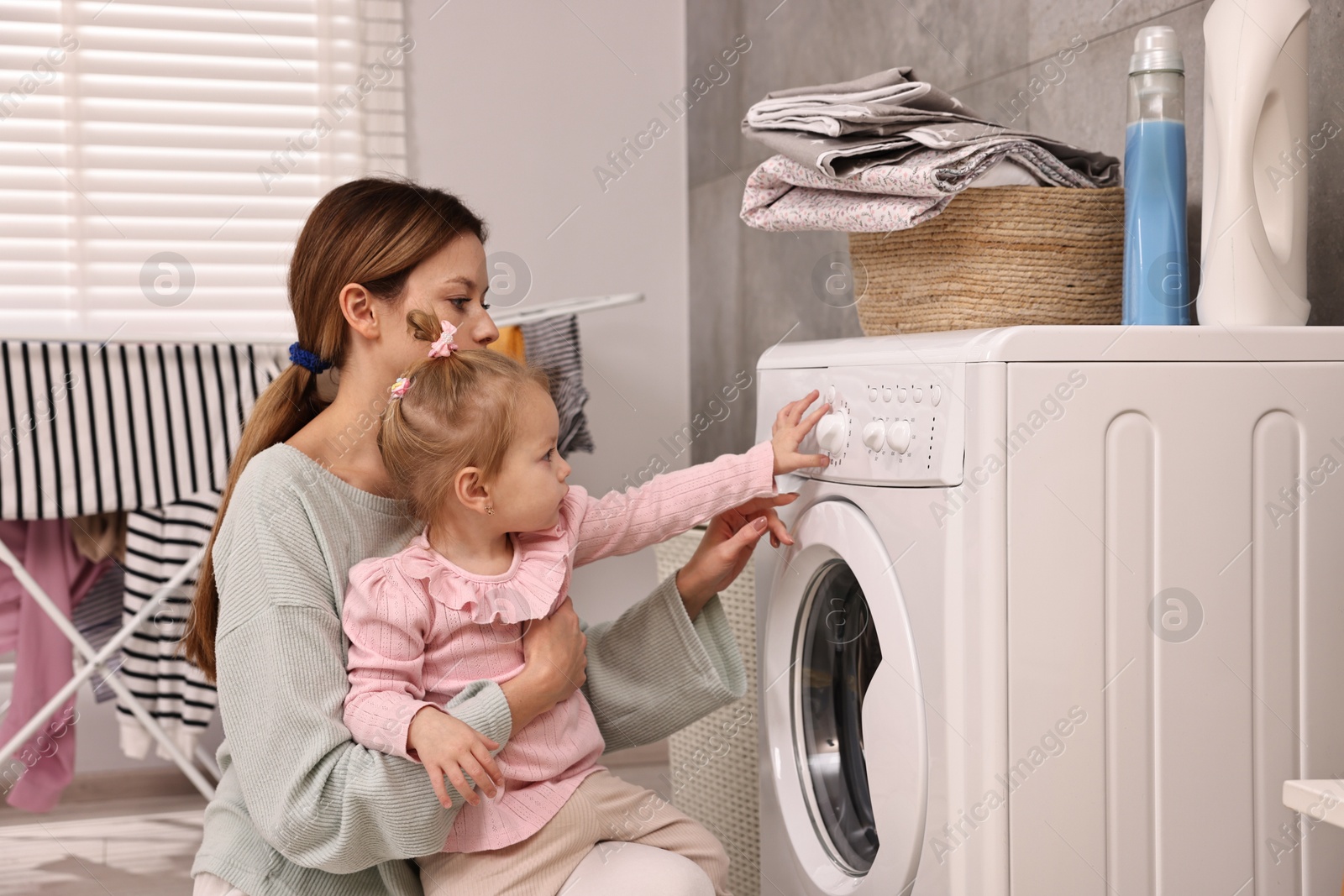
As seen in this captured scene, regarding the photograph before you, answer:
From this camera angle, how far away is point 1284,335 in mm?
1104

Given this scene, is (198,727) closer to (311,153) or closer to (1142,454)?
(311,153)

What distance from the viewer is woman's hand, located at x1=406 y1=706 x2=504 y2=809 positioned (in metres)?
1.02

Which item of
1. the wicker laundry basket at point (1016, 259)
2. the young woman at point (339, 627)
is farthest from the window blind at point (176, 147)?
the wicker laundry basket at point (1016, 259)

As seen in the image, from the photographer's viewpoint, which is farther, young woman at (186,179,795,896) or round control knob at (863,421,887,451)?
round control knob at (863,421,887,451)

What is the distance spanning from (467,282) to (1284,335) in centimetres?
82

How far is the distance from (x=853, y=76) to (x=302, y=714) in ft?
5.79

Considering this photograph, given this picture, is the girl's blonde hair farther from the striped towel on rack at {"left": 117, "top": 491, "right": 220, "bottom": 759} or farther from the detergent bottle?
the striped towel on rack at {"left": 117, "top": 491, "right": 220, "bottom": 759}

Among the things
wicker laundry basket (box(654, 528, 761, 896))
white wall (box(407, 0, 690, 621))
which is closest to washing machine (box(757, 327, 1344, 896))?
wicker laundry basket (box(654, 528, 761, 896))

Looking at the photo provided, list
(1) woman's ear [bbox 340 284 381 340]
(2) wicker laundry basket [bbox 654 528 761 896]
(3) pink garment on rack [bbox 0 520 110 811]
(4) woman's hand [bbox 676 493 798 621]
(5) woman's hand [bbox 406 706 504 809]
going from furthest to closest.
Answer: (3) pink garment on rack [bbox 0 520 110 811] → (2) wicker laundry basket [bbox 654 528 761 896] → (4) woman's hand [bbox 676 493 798 621] → (1) woman's ear [bbox 340 284 381 340] → (5) woman's hand [bbox 406 706 504 809]

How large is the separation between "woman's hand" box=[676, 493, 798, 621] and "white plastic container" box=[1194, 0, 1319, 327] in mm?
503

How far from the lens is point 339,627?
3.66ft

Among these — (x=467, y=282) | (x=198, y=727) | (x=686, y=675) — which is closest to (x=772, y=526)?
(x=686, y=675)

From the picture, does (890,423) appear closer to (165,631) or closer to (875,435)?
(875,435)

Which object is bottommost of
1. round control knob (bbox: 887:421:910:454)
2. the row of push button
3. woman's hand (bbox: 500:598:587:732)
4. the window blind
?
woman's hand (bbox: 500:598:587:732)
